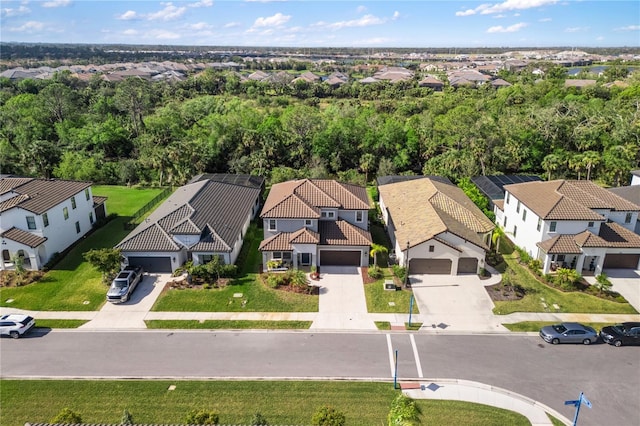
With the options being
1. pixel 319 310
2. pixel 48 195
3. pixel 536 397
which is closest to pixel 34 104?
pixel 48 195

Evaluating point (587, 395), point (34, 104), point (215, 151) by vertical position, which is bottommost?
point (587, 395)

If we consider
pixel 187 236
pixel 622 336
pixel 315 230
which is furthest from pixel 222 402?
pixel 622 336

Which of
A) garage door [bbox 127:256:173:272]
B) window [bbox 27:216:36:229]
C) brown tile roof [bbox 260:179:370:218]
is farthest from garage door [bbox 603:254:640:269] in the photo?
window [bbox 27:216:36:229]

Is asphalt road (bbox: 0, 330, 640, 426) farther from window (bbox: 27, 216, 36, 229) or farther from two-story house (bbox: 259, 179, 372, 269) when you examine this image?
window (bbox: 27, 216, 36, 229)

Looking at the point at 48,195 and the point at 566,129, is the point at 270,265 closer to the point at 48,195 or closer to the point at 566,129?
the point at 48,195

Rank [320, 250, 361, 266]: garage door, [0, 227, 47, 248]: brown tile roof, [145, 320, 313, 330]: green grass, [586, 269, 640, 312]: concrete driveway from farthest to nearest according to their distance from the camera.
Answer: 1. [320, 250, 361, 266]: garage door
2. [0, 227, 47, 248]: brown tile roof
3. [586, 269, 640, 312]: concrete driveway
4. [145, 320, 313, 330]: green grass

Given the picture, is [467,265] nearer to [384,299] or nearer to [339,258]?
[384,299]
